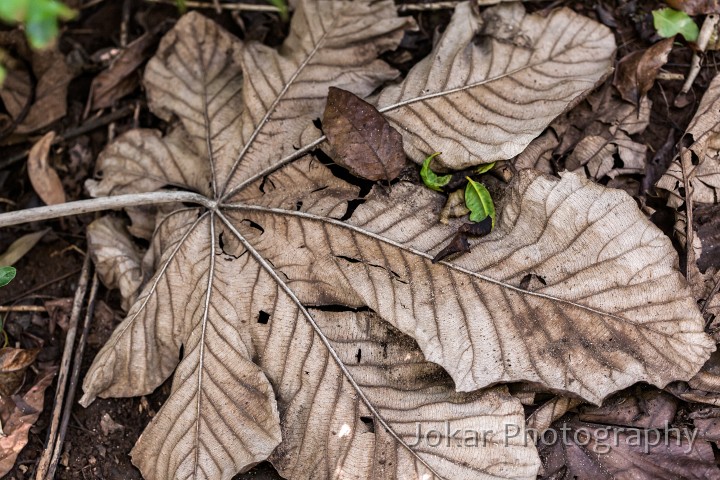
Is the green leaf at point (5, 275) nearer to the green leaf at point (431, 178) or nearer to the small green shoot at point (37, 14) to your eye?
the small green shoot at point (37, 14)

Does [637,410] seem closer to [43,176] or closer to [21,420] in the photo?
[21,420]

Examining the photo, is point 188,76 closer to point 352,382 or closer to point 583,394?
point 352,382

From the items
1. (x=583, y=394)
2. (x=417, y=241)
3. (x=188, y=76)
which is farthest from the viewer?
(x=188, y=76)

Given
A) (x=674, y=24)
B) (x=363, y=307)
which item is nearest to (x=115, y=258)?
(x=363, y=307)

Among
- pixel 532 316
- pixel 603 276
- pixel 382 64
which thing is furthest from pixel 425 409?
pixel 382 64

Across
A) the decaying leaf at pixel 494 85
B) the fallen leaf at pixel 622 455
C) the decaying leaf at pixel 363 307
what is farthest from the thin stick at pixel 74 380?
the fallen leaf at pixel 622 455
